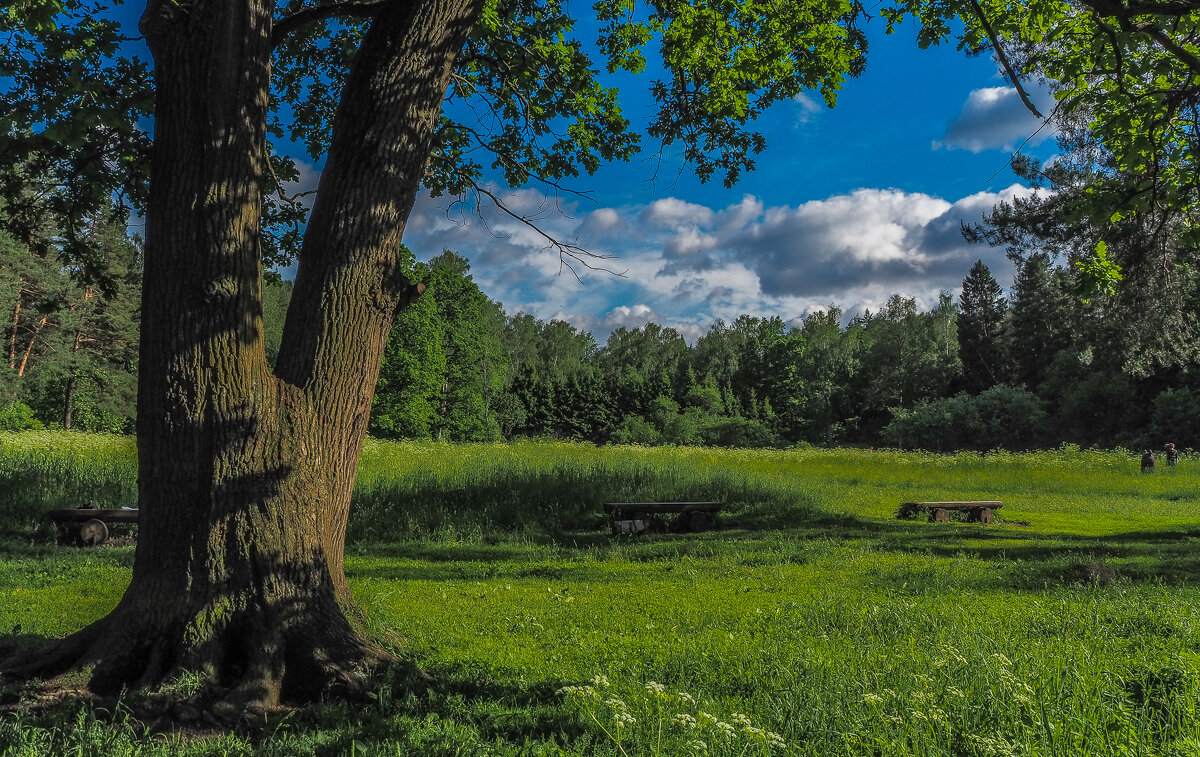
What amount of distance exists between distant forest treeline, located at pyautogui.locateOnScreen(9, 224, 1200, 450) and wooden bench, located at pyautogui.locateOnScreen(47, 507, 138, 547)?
5882 millimetres

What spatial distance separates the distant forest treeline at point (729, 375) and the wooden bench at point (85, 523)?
5.88 meters

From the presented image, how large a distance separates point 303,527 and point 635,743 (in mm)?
2529

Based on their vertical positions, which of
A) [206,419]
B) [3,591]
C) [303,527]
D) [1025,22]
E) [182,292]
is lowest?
[3,591]

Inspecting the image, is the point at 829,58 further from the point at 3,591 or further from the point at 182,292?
the point at 3,591

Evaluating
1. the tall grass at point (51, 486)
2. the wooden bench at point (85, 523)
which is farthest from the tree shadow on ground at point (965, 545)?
the tall grass at point (51, 486)

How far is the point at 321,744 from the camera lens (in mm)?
3221

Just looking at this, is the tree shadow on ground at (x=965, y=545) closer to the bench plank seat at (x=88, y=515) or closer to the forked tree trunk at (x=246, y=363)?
the forked tree trunk at (x=246, y=363)

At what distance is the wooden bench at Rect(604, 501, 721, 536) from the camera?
42.8 ft

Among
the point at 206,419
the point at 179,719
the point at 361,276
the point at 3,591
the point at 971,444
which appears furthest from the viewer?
the point at 971,444

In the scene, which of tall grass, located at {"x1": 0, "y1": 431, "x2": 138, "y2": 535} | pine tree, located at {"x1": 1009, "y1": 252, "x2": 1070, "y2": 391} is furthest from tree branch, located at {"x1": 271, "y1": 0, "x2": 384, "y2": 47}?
pine tree, located at {"x1": 1009, "y1": 252, "x2": 1070, "y2": 391}

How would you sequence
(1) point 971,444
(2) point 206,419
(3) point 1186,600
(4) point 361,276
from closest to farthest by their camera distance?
(2) point 206,419 < (4) point 361,276 < (3) point 1186,600 < (1) point 971,444

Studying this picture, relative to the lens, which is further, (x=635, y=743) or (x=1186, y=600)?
(x=1186, y=600)

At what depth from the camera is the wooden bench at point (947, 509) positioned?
14672 millimetres

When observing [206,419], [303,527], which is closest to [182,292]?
[206,419]
